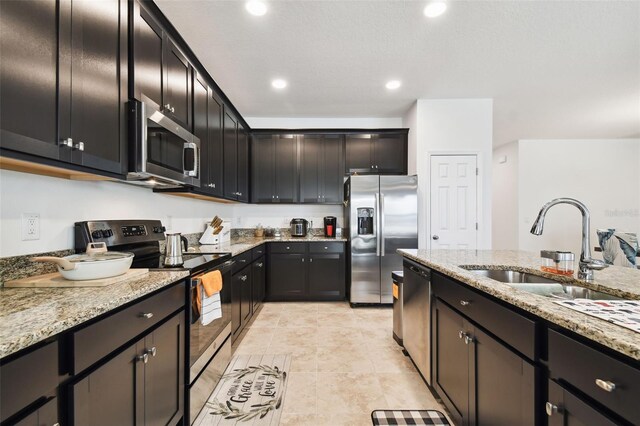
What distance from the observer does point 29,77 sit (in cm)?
95

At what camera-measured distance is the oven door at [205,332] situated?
1597 mm

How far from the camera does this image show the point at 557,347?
0.85m

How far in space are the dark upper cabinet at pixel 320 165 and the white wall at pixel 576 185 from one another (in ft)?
13.5

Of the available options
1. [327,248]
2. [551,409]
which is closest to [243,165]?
[327,248]

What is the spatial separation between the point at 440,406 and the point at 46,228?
2.52 metres

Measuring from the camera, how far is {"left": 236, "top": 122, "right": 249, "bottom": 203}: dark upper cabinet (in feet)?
11.9

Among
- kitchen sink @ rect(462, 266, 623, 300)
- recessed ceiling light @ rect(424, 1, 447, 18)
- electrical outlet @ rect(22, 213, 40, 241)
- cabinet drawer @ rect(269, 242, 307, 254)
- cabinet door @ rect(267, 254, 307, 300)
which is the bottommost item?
cabinet door @ rect(267, 254, 307, 300)

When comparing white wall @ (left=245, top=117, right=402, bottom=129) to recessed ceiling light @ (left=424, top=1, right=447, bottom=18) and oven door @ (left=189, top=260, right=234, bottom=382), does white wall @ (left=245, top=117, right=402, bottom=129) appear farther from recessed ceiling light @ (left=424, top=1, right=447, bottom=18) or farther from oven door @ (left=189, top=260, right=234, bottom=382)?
oven door @ (left=189, top=260, right=234, bottom=382)

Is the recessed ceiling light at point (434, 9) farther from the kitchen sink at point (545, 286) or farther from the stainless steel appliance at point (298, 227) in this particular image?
the stainless steel appliance at point (298, 227)

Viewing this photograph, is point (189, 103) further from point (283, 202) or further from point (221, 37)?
point (283, 202)

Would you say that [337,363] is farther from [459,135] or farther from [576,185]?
[576,185]

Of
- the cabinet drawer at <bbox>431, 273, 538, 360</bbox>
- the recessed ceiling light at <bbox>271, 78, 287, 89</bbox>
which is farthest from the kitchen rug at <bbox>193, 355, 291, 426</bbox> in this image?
the recessed ceiling light at <bbox>271, 78, 287, 89</bbox>

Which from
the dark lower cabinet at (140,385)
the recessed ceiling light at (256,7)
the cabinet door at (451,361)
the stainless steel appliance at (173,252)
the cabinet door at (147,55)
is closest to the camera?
the dark lower cabinet at (140,385)

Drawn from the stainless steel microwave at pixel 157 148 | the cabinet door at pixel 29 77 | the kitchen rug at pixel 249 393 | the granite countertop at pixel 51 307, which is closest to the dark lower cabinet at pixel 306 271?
the kitchen rug at pixel 249 393
